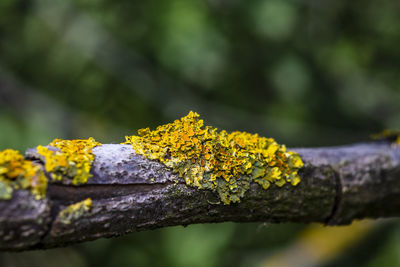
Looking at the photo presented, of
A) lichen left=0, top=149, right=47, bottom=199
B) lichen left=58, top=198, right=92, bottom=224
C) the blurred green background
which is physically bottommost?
lichen left=58, top=198, right=92, bottom=224

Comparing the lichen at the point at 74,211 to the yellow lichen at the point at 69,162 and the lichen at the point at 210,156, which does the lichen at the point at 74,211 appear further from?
the lichen at the point at 210,156

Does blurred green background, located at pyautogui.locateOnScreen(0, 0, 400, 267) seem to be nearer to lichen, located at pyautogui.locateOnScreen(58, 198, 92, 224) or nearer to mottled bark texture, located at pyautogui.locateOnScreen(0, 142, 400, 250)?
mottled bark texture, located at pyautogui.locateOnScreen(0, 142, 400, 250)

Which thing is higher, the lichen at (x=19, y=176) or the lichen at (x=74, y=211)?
the lichen at (x=19, y=176)

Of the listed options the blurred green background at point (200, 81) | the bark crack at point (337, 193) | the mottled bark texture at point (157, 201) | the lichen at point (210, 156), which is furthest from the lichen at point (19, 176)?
the blurred green background at point (200, 81)

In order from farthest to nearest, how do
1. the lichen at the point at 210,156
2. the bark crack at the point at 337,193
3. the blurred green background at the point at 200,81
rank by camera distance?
the blurred green background at the point at 200,81, the bark crack at the point at 337,193, the lichen at the point at 210,156

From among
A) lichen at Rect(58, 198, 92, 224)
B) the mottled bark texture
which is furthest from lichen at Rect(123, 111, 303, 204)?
lichen at Rect(58, 198, 92, 224)

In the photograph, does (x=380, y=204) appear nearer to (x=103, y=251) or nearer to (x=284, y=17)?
(x=284, y=17)
